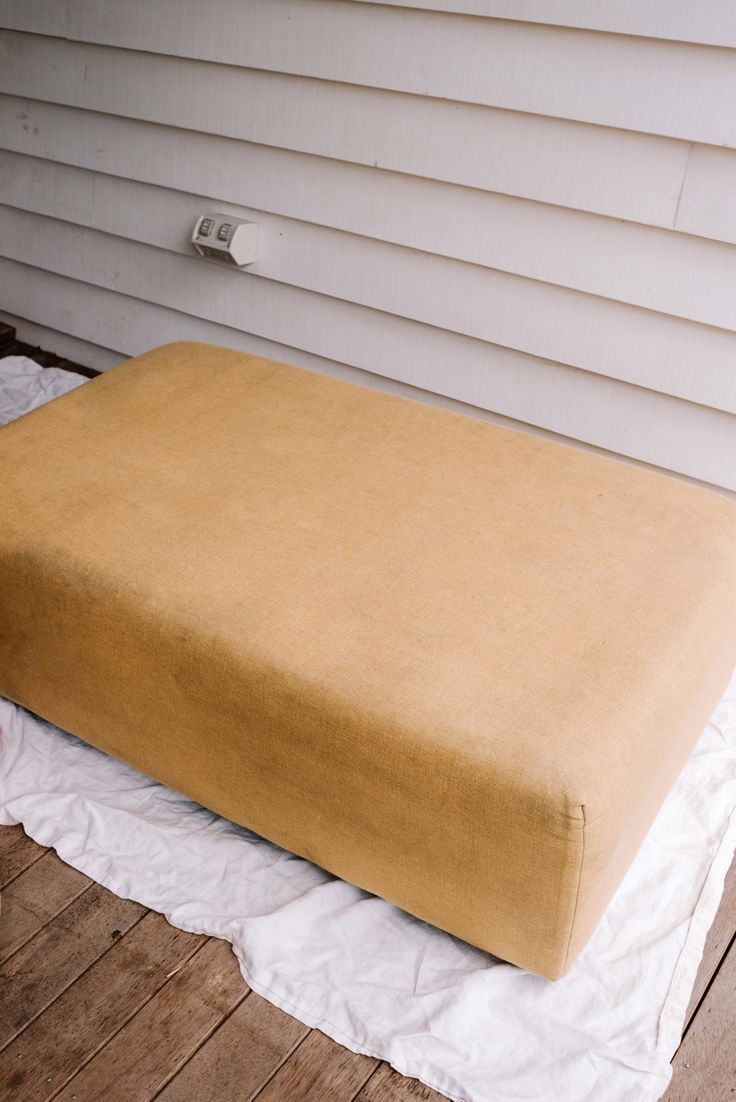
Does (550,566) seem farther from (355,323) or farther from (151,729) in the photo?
(355,323)

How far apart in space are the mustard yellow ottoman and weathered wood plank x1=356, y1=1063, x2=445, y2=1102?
197 millimetres

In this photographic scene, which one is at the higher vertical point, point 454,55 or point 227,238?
point 454,55

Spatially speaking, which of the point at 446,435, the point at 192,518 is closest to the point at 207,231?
the point at 446,435

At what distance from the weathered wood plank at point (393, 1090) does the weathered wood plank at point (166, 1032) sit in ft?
0.65

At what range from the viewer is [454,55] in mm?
2225

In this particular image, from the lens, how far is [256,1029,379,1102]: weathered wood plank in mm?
1339

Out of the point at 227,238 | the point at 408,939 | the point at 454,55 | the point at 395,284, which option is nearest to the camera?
the point at 408,939

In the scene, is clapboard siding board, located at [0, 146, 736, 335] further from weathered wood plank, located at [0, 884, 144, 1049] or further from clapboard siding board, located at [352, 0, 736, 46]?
weathered wood plank, located at [0, 884, 144, 1049]

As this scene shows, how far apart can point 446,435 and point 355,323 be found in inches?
31.8

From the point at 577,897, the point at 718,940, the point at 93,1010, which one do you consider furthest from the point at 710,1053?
the point at 93,1010

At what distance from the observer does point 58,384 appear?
3039mm

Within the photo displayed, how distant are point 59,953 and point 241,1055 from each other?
0.30 metres

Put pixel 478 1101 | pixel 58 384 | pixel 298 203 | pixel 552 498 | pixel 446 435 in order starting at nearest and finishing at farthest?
pixel 478 1101
pixel 552 498
pixel 446 435
pixel 298 203
pixel 58 384

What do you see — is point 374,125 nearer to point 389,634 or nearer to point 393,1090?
point 389,634
